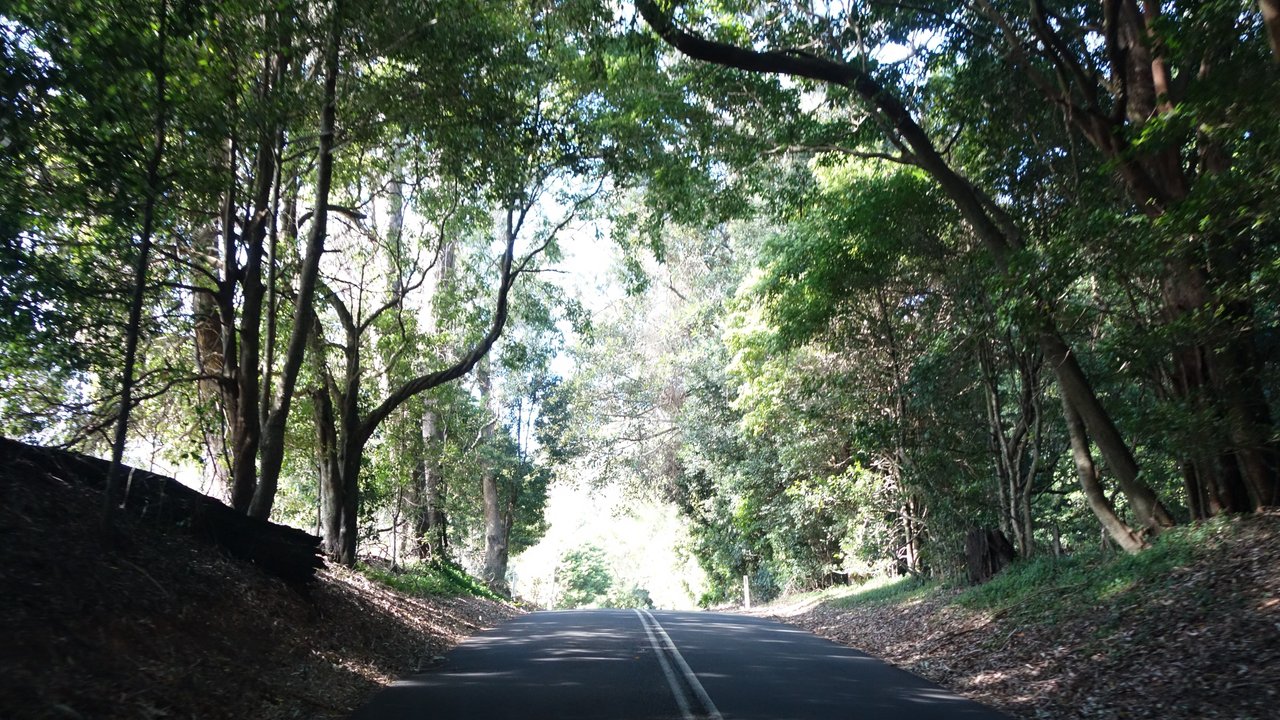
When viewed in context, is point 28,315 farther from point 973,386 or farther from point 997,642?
point 973,386

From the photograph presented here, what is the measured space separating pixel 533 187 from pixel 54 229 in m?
8.92

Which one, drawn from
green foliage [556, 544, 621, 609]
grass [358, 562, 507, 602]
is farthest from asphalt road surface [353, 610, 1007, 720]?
green foliage [556, 544, 621, 609]

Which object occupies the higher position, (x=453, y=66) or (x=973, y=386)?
(x=453, y=66)

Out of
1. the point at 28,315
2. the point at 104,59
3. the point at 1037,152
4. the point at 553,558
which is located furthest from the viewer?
the point at 553,558

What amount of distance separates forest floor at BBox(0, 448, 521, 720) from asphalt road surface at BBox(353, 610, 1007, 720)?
0.87 m

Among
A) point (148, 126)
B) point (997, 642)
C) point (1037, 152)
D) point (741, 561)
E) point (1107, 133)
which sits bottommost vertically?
point (997, 642)

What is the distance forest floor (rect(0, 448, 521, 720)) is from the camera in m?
6.36

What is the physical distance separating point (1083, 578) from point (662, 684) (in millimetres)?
7016

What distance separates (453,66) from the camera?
12539 millimetres

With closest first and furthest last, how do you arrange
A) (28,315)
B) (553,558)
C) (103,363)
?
(28,315) → (103,363) → (553,558)

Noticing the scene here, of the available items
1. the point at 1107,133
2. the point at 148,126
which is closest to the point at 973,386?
the point at 1107,133

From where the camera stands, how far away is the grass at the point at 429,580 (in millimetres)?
19188

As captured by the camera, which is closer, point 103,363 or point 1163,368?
point 103,363

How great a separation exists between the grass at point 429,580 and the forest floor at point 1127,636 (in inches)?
373
